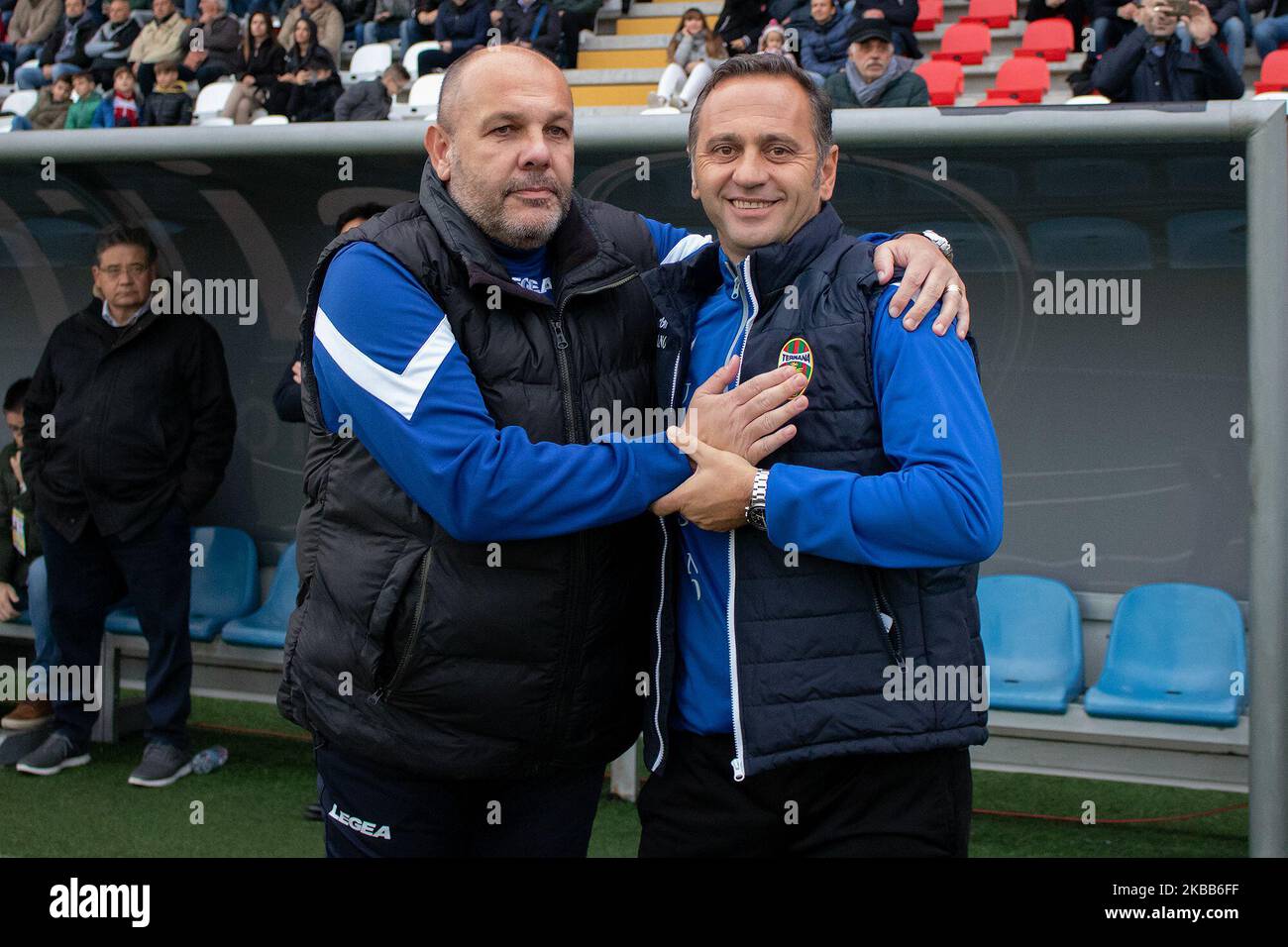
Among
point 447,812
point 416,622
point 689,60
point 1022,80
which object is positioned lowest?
point 447,812

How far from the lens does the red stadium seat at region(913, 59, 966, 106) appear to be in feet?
26.1

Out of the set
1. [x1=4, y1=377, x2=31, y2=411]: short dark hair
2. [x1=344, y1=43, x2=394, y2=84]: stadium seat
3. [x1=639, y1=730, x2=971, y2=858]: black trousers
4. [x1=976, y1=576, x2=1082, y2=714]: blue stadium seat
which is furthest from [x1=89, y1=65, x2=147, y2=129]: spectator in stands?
[x1=639, y1=730, x2=971, y2=858]: black trousers

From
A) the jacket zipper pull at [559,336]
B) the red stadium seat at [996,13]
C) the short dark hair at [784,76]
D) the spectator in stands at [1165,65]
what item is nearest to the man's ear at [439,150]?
the jacket zipper pull at [559,336]

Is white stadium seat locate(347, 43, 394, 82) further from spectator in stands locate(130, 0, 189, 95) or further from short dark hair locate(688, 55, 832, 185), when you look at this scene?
short dark hair locate(688, 55, 832, 185)

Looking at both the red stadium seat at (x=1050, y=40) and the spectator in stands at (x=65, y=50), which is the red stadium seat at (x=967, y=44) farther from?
the spectator in stands at (x=65, y=50)

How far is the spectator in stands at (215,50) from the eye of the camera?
10.4m

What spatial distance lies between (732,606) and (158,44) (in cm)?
1048

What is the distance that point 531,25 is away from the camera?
9.46 meters

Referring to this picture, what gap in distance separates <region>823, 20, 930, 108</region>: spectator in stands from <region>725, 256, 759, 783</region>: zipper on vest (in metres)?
5.35

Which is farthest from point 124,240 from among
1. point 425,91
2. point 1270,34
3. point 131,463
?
point 1270,34

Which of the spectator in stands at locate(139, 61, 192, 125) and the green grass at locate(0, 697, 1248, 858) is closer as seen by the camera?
the green grass at locate(0, 697, 1248, 858)

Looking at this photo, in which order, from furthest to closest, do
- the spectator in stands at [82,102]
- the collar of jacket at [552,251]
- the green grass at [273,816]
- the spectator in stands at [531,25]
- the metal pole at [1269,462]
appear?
the spectator in stands at [82,102]
the spectator in stands at [531,25]
the green grass at [273,816]
the metal pole at [1269,462]
the collar of jacket at [552,251]

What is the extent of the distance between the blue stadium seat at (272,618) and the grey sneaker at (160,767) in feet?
1.71

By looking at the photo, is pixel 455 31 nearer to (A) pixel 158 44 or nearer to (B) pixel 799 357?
(A) pixel 158 44
